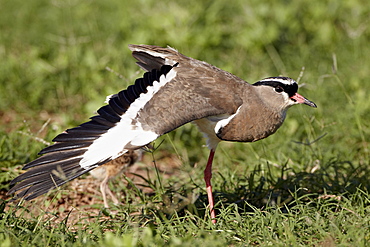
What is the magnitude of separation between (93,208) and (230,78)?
5.52 ft

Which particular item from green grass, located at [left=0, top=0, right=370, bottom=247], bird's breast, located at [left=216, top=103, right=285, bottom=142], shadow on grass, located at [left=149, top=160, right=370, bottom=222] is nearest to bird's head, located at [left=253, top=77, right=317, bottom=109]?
bird's breast, located at [left=216, top=103, right=285, bottom=142]

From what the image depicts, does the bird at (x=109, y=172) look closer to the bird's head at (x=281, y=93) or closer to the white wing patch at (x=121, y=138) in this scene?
the white wing patch at (x=121, y=138)

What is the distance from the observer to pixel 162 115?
153 inches

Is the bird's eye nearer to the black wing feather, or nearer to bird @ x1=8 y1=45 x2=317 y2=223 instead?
bird @ x1=8 y1=45 x2=317 y2=223

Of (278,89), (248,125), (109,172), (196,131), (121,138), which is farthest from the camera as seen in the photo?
(196,131)

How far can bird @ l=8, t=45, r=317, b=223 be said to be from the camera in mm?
3766

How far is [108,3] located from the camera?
9.48 meters

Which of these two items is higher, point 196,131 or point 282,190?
point 196,131

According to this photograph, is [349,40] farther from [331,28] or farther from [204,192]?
[204,192]

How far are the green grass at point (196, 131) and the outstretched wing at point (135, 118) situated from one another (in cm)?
35

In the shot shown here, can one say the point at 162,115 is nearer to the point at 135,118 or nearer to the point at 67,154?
the point at 135,118

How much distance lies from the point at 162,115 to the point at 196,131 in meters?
2.22

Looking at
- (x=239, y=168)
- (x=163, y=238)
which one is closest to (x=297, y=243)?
(x=163, y=238)

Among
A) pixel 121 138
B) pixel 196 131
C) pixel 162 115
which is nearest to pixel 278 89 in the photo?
pixel 162 115
